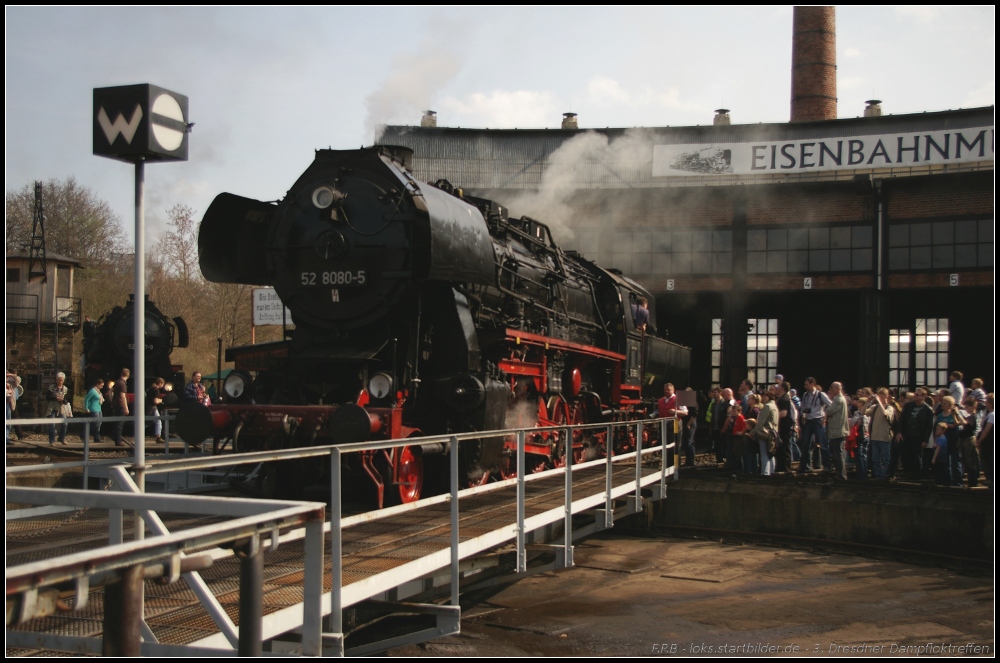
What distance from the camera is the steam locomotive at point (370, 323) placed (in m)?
8.62

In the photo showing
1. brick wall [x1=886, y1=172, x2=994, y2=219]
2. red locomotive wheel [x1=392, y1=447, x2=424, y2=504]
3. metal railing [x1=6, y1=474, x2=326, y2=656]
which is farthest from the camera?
brick wall [x1=886, y1=172, x2=994, y2=219]

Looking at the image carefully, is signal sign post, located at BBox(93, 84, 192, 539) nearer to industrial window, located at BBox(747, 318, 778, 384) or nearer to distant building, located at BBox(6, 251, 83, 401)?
industrial window, located at BBox(747, 318, 778, 384)

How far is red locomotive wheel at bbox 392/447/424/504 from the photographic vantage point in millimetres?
8359

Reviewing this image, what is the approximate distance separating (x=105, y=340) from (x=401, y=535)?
17.7 m

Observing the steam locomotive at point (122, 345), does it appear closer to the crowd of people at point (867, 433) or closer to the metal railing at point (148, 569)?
the crowd of people at point (867, 433)

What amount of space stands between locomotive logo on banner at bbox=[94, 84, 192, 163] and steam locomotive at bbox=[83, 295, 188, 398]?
18.9 meters

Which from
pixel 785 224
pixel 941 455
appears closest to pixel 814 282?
pixel 785 224

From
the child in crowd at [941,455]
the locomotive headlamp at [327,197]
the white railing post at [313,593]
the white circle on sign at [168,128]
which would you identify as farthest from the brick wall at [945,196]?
the white railing post at [313,593]

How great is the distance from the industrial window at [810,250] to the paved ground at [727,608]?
14.4m

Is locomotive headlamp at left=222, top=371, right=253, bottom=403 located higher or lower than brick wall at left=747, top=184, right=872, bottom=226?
lower

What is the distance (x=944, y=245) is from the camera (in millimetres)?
24734

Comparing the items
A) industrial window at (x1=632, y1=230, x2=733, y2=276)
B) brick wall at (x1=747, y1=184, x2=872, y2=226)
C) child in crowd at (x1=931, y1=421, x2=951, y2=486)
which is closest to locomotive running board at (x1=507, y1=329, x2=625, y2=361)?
child in crowd at (x1=931, y1=421, x2=951, y2=486)

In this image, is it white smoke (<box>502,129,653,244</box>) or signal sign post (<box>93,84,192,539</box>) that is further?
white smoke (<box>502,129,653,244</box>)

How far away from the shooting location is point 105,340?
22344 millimetres
